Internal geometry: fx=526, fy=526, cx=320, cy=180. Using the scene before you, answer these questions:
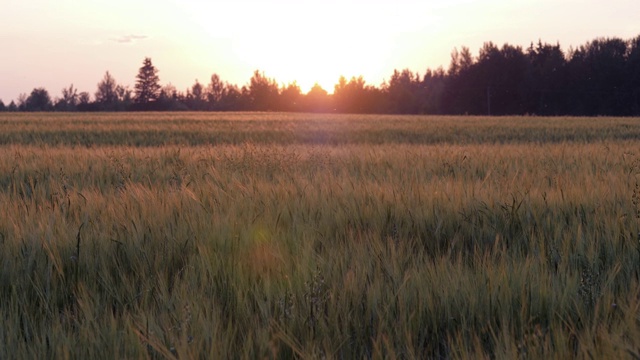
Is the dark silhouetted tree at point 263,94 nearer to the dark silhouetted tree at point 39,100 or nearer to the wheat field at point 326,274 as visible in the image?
the dark silhouetted tree at point 39,100

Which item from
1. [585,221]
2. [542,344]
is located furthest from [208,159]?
[542,344]

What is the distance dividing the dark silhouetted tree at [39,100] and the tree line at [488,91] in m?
1.48

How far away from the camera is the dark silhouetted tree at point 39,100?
8581 centimetres

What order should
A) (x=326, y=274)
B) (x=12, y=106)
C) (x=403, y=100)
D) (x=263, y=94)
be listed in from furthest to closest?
(x=12, y=106), (x=263, y=94), (x=403, y=100), (x=326, y=274)

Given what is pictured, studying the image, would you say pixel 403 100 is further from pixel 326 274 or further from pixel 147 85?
pixel 326 274

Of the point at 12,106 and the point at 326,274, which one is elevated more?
the point at 12,106

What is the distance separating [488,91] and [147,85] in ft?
154

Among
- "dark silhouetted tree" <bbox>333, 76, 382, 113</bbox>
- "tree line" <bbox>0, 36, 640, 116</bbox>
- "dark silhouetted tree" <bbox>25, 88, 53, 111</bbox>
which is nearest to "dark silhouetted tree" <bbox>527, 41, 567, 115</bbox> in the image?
"tree line" <bbox>0, 36, 640, 116</bbox>

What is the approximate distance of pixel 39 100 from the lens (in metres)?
86.4

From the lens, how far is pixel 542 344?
1.18 metres

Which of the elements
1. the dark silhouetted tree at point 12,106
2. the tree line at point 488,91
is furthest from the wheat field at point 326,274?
the dark silhouetted tree at point 12,106

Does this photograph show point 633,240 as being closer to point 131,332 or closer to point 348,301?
point 348,301

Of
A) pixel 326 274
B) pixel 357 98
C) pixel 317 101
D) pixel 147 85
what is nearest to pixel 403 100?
pixel 357 98

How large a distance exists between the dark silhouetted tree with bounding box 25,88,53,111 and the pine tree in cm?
2057
